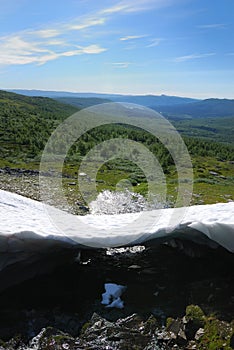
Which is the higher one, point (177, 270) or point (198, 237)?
point (198, 237)

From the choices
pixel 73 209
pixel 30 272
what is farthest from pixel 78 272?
pixel 73 209

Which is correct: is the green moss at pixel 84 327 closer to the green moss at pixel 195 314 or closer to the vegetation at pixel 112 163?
the green moss at pixel 195 314

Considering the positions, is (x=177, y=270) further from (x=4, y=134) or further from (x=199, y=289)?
(x=4, y=134)

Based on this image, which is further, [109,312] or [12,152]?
[12,152]

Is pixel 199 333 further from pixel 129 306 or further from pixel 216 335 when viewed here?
pixel 129 306

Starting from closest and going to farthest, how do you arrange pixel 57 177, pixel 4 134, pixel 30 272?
1. pixel 30 272
2. pixel 57 177
3. pixel 4 134

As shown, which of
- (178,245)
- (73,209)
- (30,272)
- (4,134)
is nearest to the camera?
(30,272)
